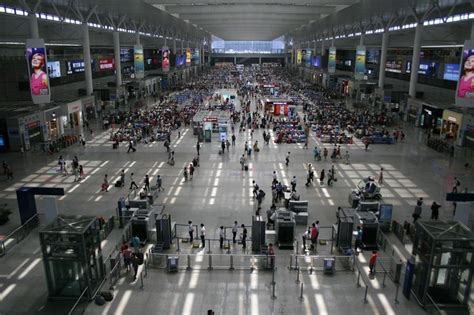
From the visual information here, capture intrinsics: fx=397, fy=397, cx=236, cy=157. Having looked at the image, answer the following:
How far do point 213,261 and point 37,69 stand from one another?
69.1 ft

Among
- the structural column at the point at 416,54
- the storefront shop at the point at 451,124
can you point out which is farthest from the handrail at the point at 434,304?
the structural column at the point at 416,54

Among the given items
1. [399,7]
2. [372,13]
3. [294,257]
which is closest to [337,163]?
[294,257]

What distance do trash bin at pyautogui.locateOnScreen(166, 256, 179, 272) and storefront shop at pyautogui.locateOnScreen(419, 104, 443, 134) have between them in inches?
1163

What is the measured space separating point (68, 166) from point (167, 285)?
15.3m

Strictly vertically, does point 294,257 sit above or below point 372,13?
below

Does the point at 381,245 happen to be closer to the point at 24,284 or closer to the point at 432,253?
the point at 432,253

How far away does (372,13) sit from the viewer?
157 ft

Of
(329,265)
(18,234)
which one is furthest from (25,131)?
(329,265)

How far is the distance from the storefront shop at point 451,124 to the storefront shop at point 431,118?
1.24m

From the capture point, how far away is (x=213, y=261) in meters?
13.2

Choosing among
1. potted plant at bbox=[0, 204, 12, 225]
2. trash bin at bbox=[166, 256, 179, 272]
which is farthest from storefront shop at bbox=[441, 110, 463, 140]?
potted plant at bbox=[0, 204, 12, 225]

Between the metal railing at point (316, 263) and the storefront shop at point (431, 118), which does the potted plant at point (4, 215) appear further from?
the storefront shop at point (431, 118)

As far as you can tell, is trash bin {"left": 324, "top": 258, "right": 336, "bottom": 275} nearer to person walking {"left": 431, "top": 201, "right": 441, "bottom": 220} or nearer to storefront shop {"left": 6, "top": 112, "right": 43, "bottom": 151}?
person walking {"left": 431, "top": 201, "right": 441, "bottom": 220}

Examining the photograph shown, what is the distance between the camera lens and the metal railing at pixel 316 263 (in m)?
12.8
